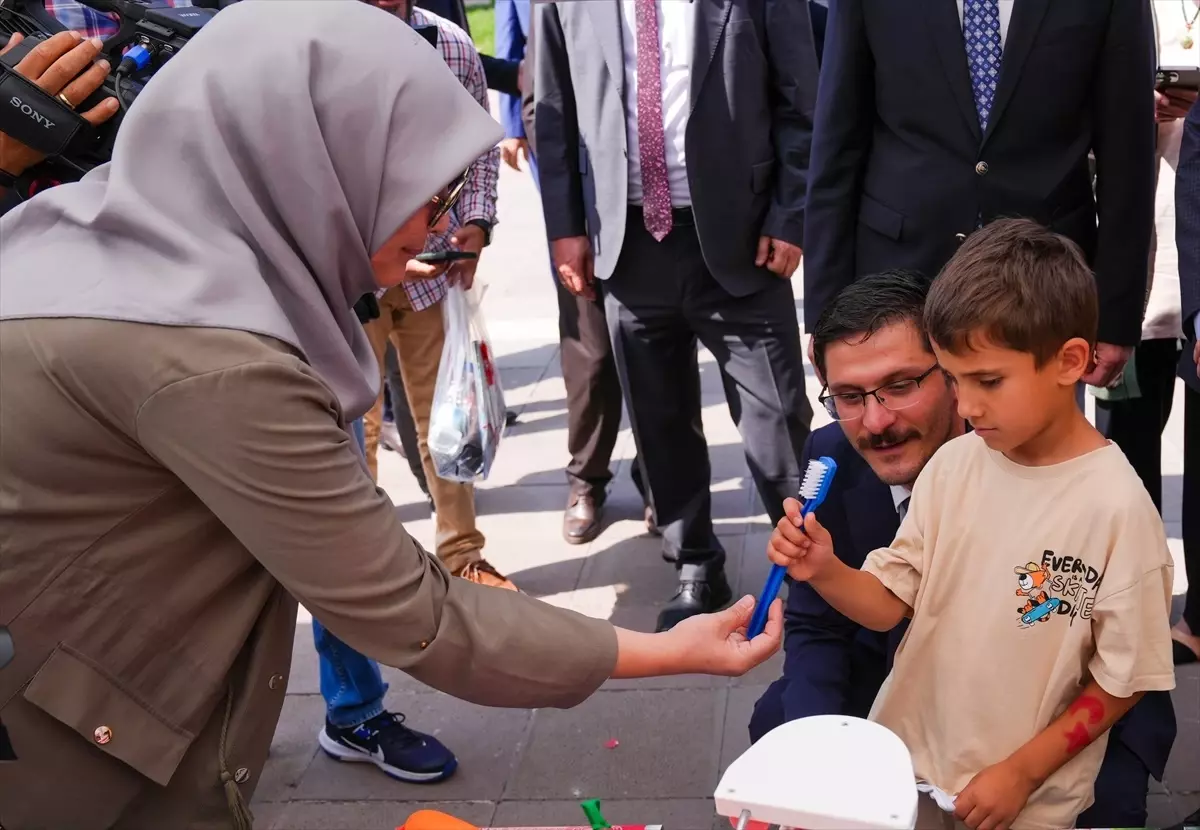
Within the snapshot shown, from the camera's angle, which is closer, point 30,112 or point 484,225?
point 30,112

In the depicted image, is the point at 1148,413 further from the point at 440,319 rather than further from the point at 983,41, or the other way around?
A: the point at 440,319

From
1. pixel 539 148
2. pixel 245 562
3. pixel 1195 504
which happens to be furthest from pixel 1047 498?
pixel 539 148

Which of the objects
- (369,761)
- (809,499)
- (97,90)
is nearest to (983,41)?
(809,499)

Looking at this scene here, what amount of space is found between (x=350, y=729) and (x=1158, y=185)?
97.0 inches

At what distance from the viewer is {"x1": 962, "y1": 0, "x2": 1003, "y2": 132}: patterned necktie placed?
2840mm

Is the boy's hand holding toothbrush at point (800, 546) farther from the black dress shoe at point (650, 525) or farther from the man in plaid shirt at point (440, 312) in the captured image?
the black dress shoe at point (650, 525)

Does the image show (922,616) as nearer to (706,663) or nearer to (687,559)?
(706,663)

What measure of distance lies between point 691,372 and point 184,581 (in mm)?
2370

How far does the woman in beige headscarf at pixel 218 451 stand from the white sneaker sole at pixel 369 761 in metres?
1.42

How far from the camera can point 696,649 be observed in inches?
71.0

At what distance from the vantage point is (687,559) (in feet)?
12.6

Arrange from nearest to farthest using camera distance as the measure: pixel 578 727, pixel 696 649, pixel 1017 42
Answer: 1. pixel 696 649
2. pixel 1017 42
3. pixel 578 727

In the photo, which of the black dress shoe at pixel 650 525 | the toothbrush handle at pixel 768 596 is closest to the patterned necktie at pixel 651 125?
the black dress shoe at pixel 650 525

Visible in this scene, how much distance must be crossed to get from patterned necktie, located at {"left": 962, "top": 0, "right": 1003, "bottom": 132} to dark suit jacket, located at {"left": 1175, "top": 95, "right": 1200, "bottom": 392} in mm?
409
